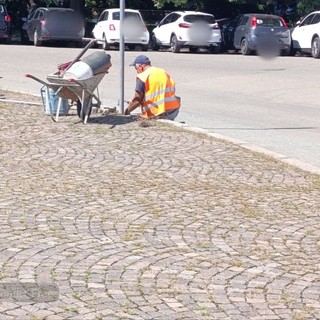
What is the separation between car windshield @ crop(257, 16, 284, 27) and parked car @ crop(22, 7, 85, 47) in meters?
6.56

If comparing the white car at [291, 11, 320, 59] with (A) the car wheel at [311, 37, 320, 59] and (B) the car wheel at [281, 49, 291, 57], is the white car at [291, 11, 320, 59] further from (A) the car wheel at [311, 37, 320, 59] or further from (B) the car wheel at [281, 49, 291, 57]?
(B) the car wheel at [281, 49, 291, 57]

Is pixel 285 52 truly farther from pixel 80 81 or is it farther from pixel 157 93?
pixel 80 81

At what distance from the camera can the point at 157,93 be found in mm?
15570

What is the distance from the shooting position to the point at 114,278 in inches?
293

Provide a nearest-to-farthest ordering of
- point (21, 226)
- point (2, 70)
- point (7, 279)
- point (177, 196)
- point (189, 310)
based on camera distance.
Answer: point (189, 310)
point (7, 279)
point (21, 226)
point (177, 196)
point (2, 70)

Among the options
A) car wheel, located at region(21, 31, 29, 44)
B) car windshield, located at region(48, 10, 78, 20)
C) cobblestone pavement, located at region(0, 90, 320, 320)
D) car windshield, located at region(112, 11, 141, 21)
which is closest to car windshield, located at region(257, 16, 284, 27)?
car windshield, located at region(112, 11, 141, 21)

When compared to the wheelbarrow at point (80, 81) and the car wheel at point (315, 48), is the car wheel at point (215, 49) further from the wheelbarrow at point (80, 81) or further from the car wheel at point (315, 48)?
the wheelbarrow at point (80, 81)

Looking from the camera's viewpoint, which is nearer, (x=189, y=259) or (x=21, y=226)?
(x=189, y=259)

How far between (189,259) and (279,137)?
768cm

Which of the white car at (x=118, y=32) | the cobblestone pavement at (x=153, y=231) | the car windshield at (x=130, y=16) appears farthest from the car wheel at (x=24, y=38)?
the cobblestone pavement at (x=153, y=231)

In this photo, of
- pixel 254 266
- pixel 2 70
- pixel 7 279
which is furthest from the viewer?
pixel 2 70

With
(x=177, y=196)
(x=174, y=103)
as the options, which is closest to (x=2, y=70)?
(x=174, y=103)

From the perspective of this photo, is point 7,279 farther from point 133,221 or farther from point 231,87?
point 231,87

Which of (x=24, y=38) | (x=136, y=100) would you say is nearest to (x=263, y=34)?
(x=24, y=38)
